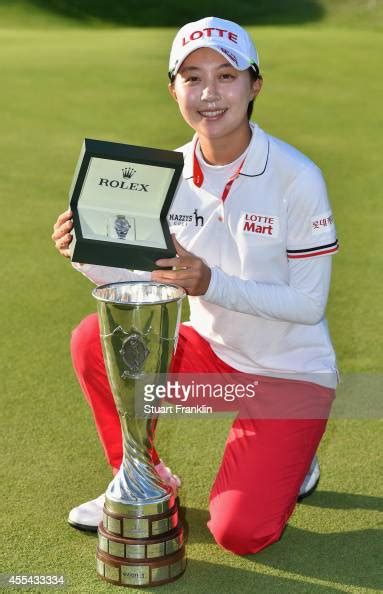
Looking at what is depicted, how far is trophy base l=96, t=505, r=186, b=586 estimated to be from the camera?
2.88m

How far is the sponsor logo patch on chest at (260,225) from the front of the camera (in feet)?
10.3

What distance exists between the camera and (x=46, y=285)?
5.36m

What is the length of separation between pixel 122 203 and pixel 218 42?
49 cm

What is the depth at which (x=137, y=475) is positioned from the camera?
117 inches

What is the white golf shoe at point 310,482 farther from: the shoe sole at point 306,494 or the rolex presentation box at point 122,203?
the rolex presentation box at point 122,203

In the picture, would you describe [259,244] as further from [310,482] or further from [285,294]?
[310,482]

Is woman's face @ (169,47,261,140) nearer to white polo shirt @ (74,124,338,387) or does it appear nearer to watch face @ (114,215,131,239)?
white polo shirt @ (74,124,338,387)

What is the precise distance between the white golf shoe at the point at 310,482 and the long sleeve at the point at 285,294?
1.70 feet

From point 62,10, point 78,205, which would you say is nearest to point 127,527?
point 78,205

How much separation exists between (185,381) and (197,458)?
1.22ft

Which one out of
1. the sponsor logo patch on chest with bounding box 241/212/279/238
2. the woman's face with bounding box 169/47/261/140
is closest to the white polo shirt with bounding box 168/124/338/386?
the sponsor logo patch on chest with bounding box 241/212/279/238

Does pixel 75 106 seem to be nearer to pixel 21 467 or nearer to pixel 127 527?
pixel 21 467

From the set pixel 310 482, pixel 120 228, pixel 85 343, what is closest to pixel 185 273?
pixel 120 228

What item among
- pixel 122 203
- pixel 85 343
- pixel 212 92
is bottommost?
pixel 85 343
